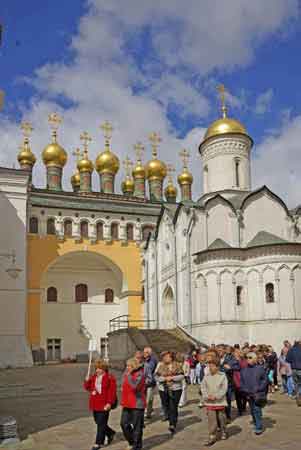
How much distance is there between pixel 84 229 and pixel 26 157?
1031 cm

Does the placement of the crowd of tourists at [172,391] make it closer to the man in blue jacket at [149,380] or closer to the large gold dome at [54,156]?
the man in blue jacket at [149,380]

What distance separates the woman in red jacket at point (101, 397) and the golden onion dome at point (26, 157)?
36.2 metres

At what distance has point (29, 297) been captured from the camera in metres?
33.7

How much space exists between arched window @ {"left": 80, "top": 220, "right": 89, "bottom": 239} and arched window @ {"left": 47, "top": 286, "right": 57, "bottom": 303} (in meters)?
4.87

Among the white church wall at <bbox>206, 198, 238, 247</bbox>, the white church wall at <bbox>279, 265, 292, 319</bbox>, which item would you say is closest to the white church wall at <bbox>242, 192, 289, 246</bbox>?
the white church wall at <bbox>206, 198, 238, 247</bbox>

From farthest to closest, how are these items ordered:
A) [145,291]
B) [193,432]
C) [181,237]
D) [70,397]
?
1. [145,291]
2. [181,237]
3. [70,397]
4. [193,432]

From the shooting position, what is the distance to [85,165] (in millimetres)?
43188

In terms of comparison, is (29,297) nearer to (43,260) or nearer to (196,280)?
(43,260)

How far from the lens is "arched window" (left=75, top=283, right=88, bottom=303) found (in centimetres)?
3844

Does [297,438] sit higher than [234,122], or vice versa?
[234,122]

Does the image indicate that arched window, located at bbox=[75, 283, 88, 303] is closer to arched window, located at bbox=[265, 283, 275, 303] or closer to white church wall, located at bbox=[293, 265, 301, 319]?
arched window, located at bbox=[265, 283, 275, 303]

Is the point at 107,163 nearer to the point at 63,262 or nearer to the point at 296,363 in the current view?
the point at 63,262

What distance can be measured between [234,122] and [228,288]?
471 inches

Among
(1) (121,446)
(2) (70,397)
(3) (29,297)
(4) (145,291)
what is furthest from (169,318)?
(1) (121,446)
